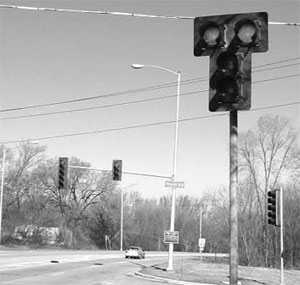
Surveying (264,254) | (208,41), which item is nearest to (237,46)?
(208,41)

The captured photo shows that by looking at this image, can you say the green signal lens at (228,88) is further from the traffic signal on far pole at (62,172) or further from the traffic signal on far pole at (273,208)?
the traffic signal on far pole at (62,172)

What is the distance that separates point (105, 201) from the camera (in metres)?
96.5

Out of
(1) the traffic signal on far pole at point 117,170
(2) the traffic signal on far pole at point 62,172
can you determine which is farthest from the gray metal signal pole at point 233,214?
(1) the traffic signal on far pole at point 117,170

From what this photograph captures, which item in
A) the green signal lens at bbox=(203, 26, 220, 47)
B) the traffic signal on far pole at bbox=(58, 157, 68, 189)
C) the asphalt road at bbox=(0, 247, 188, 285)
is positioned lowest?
the asphalt road at bbox=(0, 247, 188, 285)

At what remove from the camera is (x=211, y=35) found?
6.81 m

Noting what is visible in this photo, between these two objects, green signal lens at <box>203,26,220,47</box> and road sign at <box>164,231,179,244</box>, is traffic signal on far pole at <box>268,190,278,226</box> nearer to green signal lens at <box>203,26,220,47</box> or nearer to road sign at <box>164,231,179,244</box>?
road sign at <box>164,231,179,244</box>

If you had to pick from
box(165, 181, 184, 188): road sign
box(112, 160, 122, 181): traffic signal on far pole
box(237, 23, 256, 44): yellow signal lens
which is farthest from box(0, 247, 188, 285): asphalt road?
box(237, 23, 256, 44): yellow signal lens

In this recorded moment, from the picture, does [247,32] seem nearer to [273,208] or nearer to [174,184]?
[273,208]

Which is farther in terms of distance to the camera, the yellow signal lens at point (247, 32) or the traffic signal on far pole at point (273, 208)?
the traffic signal on far pole at point (273, 208)

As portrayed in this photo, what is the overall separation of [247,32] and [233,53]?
32cm

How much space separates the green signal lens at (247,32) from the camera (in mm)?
6707

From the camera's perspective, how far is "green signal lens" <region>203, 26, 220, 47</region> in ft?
22.2

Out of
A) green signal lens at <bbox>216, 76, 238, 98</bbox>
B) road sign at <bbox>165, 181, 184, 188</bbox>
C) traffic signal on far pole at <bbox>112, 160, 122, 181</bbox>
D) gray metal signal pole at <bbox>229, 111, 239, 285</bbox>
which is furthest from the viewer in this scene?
traffic signal on far pole at <bbox>112, 160, 122, 181</bbox>

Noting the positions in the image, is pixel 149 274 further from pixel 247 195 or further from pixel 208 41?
pixel 247 195
